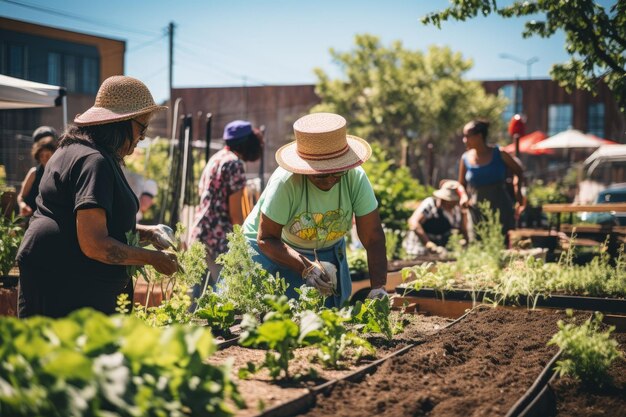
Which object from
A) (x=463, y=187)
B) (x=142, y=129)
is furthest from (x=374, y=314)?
(x=463, y=187)

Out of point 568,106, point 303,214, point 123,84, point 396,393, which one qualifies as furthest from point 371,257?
point 568,106

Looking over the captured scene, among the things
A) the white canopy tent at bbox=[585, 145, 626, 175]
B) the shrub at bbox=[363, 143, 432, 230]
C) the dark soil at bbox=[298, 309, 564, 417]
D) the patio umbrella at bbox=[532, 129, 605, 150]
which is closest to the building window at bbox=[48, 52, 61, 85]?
the patio umbrella at bbox=[532, 129, 605, 150]

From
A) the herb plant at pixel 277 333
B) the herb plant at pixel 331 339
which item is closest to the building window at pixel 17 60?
the herb plant at pixel 331 339

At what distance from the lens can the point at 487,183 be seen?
24.8 feet

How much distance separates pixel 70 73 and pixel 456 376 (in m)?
29.3

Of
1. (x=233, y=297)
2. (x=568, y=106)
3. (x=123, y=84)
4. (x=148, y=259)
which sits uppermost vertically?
(x=568, y=106)

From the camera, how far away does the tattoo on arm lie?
2.79m

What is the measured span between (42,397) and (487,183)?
6.52m

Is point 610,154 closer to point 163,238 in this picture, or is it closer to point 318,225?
point 318,225

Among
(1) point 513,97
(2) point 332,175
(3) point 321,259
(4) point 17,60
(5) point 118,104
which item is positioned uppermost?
(1) point 513,97

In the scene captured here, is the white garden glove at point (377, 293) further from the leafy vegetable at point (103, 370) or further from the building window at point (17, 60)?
the building window at point (17, 60)

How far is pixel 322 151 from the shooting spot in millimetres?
3766

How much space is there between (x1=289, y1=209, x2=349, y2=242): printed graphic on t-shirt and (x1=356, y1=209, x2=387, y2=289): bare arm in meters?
0.12

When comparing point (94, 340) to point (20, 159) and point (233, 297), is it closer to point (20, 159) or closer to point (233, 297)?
point (233, 297)
